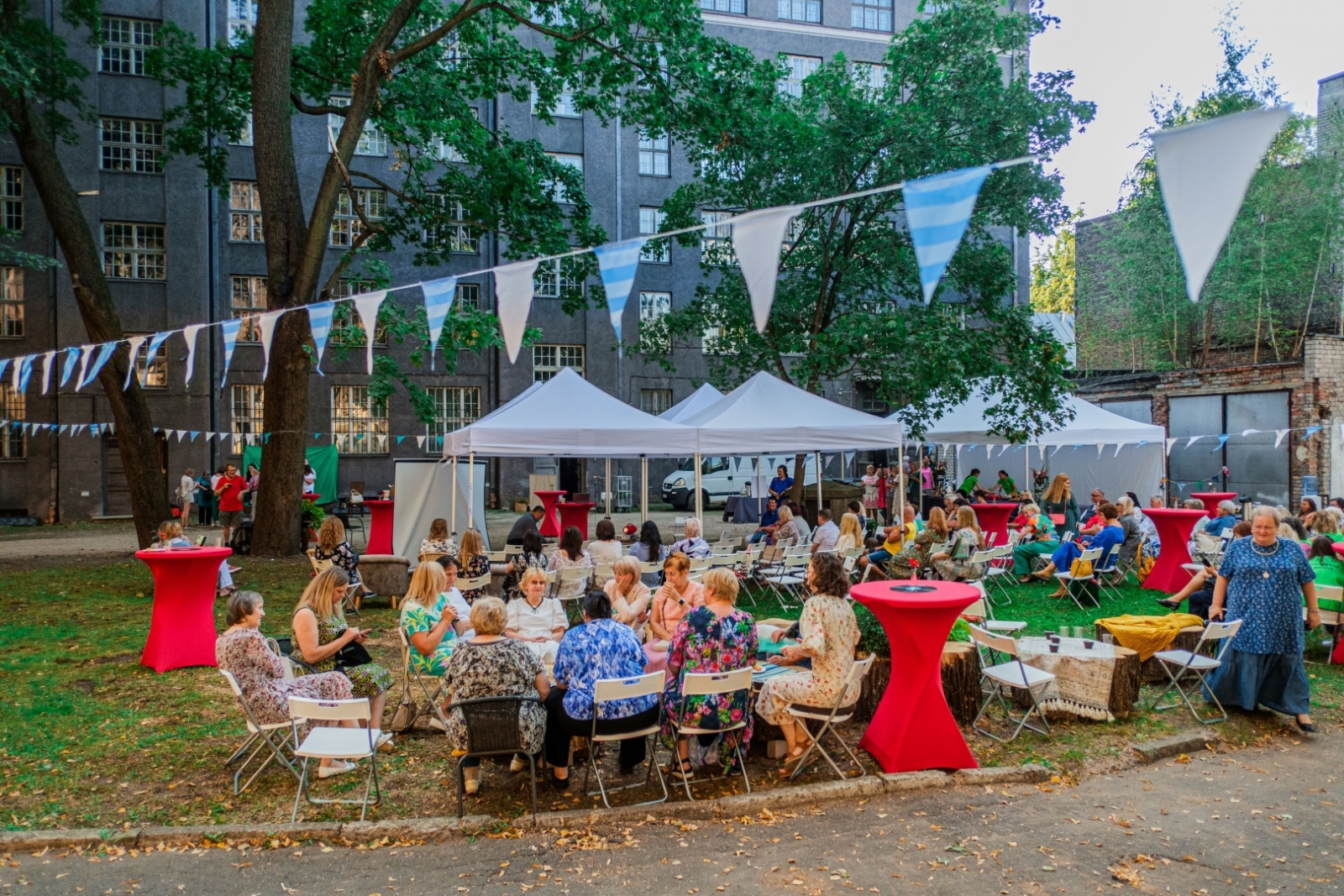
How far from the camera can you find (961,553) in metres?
9.24

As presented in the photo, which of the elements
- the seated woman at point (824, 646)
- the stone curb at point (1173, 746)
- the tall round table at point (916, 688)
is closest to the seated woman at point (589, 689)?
the seated woman at point (824, 646)

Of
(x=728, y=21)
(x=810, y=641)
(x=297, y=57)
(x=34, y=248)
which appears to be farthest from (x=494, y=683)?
(x=728, y=21)

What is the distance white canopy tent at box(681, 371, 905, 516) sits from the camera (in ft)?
34.9

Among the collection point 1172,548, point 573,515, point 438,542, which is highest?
point 438,542

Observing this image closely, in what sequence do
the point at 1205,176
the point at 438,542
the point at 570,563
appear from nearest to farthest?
the point at 1205,176, the point at 570,563, the point at 438,542

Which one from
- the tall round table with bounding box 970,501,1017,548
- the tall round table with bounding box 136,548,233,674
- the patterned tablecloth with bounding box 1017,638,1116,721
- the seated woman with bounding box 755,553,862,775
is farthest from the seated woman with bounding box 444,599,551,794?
the tall round table with bounding box 970,501,1017,548

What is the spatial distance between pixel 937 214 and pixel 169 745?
221 inches

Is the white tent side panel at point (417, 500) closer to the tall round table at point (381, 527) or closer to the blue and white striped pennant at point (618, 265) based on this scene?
the tall round table at point (381, 527)

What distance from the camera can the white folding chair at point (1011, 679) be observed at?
560 cm

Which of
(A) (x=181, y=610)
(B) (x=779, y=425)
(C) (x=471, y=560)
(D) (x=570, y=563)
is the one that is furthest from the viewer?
(B) (x=779, y=425)

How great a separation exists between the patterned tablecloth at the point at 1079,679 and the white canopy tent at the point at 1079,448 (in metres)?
8.78

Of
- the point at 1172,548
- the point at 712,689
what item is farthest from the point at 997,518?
the point at 712,689

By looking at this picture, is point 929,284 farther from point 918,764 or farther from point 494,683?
point 494,683

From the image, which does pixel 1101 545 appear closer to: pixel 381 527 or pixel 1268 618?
pixel 1268 618
